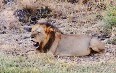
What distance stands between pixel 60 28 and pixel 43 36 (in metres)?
3.20

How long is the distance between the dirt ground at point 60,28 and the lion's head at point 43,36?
26 centimetres

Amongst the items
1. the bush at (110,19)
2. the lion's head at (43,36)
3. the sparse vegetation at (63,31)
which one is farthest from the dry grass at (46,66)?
the bush at (110,19)

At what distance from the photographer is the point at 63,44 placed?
10.4 metres

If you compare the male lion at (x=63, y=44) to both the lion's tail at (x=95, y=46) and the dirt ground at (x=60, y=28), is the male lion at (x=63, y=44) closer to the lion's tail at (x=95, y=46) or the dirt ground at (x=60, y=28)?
the lion's tail at (x=95, y=46)

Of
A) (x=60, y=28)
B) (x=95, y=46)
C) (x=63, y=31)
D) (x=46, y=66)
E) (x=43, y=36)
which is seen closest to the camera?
(x=46, y=66)

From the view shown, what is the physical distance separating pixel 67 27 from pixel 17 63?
480 cm

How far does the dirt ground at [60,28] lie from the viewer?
33.6ft

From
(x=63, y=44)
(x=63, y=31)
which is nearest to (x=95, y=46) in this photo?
(x=63, y=44)

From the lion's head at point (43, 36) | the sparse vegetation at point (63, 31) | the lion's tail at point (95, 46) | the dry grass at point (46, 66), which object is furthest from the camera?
the lion's tail at point (95, 46)

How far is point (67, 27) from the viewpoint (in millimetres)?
13477

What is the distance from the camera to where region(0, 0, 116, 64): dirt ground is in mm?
10250

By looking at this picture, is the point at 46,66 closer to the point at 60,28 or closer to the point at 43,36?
the point at 43,36

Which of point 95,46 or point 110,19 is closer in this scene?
point 95,46

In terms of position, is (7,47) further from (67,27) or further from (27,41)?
(67,27)
